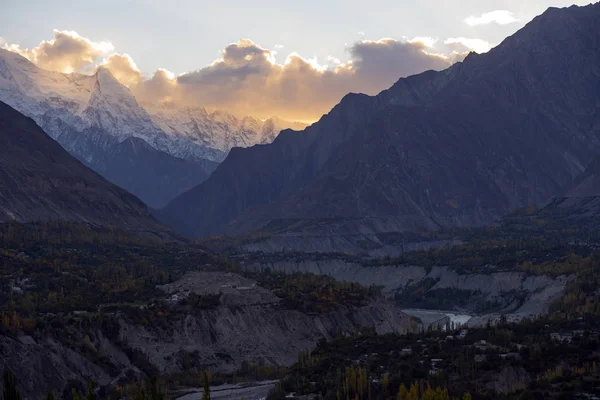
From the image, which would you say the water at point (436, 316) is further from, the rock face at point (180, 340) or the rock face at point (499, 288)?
the rock face at point (180, 340)

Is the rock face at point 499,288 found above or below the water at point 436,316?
above

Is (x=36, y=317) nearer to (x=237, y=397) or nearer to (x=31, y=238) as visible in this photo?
(x=237, y=397)

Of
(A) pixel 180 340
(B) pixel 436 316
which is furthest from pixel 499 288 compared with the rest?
(A) pixel 180 340

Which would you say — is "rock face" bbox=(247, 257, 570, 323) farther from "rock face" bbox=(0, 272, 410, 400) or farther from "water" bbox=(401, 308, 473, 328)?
"rock face" bbox=(0, 272, 410, 400)

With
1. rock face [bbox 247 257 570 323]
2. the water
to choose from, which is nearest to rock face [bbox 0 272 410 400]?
the water

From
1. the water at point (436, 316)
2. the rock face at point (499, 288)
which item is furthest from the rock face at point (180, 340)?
the rock face at point (499, 288)

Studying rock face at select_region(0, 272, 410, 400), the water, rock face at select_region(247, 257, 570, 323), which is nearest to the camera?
rock face at select_region(0, 272, 410, 400)

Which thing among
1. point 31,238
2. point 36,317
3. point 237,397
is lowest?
point 237,397

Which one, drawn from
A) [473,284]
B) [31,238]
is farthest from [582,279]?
[31,238]

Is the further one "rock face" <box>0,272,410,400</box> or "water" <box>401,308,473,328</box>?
"water" <box>401,308,473,328</box>

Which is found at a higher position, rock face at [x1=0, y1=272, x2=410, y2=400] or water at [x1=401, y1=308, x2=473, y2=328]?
rock face at [x1=0, y1=272, x2=410, y2=400]

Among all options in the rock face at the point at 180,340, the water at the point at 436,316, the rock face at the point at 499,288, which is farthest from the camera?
the rock face at the point at 499,288
